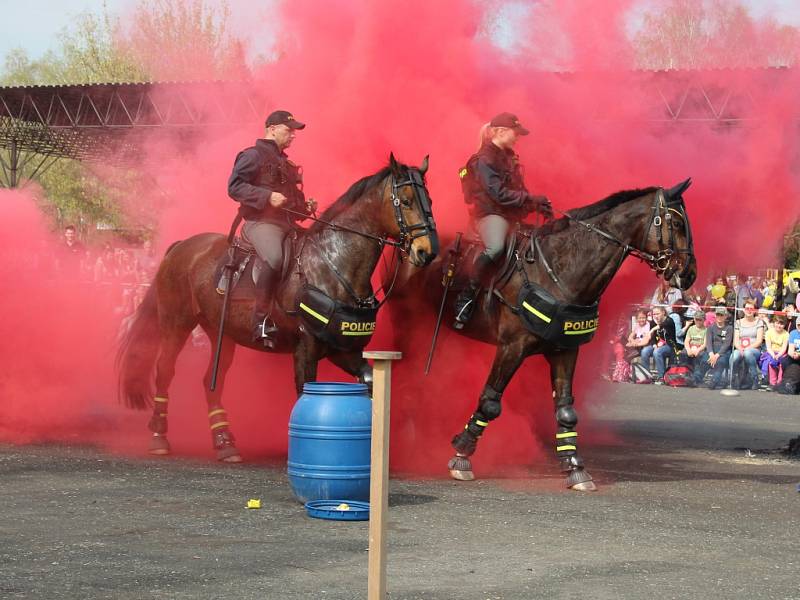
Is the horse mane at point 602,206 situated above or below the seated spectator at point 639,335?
above

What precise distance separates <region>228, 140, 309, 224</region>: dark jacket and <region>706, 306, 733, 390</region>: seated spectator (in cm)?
1132

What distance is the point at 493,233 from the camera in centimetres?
1073

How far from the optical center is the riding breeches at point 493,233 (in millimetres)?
10680

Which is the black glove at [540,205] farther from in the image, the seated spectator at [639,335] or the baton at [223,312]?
the seated spectator at [639,335]

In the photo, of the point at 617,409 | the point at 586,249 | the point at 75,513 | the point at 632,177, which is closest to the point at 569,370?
the point at 586,249

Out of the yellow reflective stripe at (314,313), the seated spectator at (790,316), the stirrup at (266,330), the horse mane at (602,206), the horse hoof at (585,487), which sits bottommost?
the horse hoof at (585,487)

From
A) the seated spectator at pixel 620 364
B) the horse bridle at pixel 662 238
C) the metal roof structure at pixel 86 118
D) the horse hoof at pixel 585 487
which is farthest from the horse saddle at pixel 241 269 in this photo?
the seated spectator at pixel 620 364

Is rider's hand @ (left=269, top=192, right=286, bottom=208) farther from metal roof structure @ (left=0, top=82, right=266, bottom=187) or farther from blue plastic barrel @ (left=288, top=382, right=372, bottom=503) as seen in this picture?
metal roof structure @ (left=0, top=82, right=266, bottom=187)

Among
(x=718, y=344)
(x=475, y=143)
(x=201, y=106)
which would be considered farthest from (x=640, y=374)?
(x=475, y=143)

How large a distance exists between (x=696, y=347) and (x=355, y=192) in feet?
39.5

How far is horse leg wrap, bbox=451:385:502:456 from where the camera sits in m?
10.5

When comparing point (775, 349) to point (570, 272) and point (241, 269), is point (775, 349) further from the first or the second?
point (241, 269)

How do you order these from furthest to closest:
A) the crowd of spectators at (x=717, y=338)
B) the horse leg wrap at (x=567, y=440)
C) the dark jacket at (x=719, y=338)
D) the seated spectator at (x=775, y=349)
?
the dark jacket at (x=719, y=338) < the crowd of spectators at (x=717, y=338) < the seated spectator at (x=775, y=349) < the horse leg wrap at (x=567, y=440)

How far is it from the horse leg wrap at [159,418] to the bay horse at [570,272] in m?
2.99
